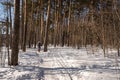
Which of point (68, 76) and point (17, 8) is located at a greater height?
point (17, 8)

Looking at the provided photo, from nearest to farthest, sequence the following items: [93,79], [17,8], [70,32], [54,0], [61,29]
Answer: [93,79] < [17,8] < [54,0] < [70,32] < [61,29]

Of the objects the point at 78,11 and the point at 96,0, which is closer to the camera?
the point at 96,0

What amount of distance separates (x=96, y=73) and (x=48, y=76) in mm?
1961

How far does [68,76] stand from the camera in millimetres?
9789

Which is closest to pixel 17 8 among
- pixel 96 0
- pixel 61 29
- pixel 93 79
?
pixel 93 79

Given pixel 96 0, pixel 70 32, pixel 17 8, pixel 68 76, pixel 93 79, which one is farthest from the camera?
pixel 70 32

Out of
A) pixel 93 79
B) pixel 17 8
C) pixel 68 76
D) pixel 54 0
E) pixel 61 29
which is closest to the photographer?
pixel 93 79

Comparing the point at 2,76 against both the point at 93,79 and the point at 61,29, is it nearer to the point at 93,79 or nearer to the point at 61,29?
the point at 93,79

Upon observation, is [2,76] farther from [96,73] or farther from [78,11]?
[78,11]

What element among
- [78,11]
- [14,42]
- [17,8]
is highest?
[78,11]

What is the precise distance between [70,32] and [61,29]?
296cm

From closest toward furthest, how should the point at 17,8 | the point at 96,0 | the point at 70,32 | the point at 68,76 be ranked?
the point at 68,76
the point at 17,8
the point at 96,0
the point at 70,32

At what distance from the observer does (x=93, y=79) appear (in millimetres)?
9070

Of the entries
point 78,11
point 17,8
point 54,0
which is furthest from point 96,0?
point 17,8
